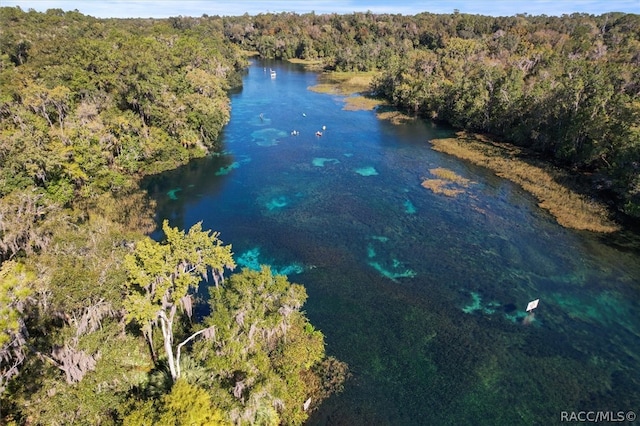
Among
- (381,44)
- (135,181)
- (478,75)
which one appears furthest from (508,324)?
(381,44)

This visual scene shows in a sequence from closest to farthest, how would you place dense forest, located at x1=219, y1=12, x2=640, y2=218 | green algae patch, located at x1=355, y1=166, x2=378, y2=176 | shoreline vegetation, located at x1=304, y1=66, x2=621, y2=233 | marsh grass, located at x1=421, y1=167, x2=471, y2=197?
shoreline vegetation, located at x1=304, y1=66, x2=621, y2=233 < dense forest, located at x1=219, y1=12, x2=640, y2=218 < marsh grass, located at x1=421, y1=167, x2=471, y2=197 < green algae patch, located at x1=355, y1=166, x2=378, y2=176

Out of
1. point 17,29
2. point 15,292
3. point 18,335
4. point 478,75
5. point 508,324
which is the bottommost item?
point 508,324

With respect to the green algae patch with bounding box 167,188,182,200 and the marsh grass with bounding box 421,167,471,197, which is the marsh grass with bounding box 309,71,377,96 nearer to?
the marsh grass with bounding box 421,167,471,197

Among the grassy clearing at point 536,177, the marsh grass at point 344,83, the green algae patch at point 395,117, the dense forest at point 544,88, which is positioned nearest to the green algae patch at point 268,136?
the green algae patch at point 395,117

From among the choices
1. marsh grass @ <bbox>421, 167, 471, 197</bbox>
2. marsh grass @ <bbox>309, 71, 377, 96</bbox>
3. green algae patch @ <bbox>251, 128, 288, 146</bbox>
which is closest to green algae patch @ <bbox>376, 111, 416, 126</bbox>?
marsh grass @ <bbox>309, 71, 377, 96</bbox>

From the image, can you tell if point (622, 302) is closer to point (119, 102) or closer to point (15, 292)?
point (15, 292)

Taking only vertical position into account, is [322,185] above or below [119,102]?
below

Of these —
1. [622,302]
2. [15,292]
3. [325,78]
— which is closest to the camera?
[15,292]
